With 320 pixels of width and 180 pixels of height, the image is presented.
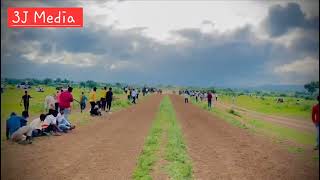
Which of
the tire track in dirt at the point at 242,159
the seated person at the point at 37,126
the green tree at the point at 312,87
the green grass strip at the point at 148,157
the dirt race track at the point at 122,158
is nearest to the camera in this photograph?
the green grass strip at the point at 148,157

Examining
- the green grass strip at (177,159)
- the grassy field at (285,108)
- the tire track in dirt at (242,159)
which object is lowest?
Result: the grassy field at (285,108)

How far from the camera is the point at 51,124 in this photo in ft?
59.6

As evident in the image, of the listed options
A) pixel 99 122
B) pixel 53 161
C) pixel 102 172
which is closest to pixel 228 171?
pixel 102 172

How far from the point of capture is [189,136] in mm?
19859

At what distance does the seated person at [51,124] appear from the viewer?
1777 centimetres

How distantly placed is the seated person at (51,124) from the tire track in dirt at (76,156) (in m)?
0.50

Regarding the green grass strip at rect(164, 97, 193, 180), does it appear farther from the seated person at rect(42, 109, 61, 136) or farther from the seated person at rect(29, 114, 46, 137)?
the seated person at rect(29, 114, 46, 137)

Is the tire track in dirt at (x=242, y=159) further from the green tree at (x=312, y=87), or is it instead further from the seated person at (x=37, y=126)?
the green tree at (x=312, y=87)

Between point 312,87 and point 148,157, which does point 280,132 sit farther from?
point 312,87

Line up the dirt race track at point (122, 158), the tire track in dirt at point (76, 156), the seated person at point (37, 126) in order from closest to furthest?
1. the tire track in dirt at point (76, 156)
2. the dirt race track at point (122, 158)
3. the seated person at point (37, 126)

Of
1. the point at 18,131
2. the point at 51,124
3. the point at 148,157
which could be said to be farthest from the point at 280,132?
the point at 18,131

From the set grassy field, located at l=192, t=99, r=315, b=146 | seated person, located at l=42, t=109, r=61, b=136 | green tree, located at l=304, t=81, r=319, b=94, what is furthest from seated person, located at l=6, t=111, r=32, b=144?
green tree, located at l=304, t=81, r=319, b=94

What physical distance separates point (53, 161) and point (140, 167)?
2.69 m

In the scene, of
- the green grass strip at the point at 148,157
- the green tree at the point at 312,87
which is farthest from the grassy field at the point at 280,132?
the green tree at the point at 312,87
